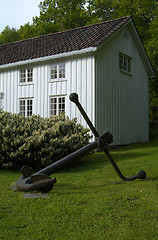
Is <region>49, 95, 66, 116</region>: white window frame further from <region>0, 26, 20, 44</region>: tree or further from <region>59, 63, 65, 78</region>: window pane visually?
<region>0, 26, 20, 44</region>: tree

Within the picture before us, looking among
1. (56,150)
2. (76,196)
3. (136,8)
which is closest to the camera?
(76,196)

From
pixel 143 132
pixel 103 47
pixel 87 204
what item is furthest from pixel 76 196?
pixel 143 132

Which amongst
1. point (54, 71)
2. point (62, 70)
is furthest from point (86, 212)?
point (54, 71)

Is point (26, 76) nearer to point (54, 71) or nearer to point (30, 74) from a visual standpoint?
point (30, 74)

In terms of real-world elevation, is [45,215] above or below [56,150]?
below

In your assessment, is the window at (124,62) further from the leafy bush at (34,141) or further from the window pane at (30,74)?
the leafy bush at (34,141)

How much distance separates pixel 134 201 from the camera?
507 cm

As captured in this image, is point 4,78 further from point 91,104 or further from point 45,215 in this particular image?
point 45,215

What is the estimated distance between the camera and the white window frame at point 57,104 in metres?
15.8

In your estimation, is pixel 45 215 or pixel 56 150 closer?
pixel 45 215

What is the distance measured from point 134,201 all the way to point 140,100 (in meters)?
14.5

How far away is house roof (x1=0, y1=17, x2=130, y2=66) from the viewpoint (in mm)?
15143

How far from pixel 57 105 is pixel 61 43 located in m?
3.69

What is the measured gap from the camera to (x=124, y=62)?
17.5 meters
